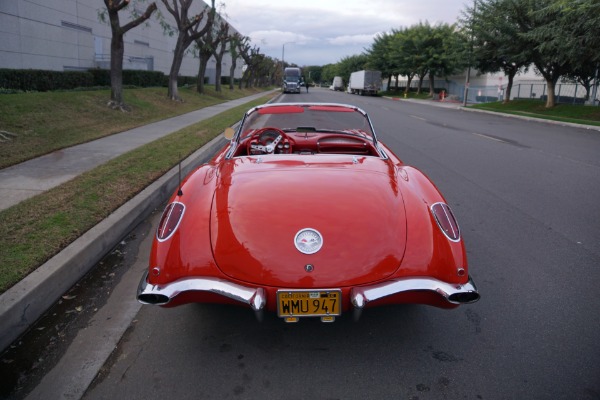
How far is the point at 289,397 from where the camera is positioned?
2.42 m

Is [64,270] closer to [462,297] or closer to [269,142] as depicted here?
[269,142]

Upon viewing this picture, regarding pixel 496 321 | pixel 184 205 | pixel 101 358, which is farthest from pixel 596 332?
pixel 101 358

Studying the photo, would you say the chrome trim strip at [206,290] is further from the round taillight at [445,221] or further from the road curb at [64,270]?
the round taillight at [445,221]

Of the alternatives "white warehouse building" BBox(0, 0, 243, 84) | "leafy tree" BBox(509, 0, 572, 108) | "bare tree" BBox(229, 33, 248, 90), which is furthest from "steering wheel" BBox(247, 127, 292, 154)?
"bare tree" BBox(229, 33, 248, 90)

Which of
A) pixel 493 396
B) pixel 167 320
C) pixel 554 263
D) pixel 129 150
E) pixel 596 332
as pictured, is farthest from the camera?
pixel 129 150

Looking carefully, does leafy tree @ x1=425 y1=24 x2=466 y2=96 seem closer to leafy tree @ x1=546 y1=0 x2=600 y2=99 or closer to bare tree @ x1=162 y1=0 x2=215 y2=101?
leafy tree @ x1=546 y1=0 x2=600 y2=99

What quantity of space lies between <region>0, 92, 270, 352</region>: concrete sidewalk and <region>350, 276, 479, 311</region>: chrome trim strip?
2187mm

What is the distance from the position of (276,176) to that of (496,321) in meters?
1.82

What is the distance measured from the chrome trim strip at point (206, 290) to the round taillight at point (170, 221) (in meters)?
0.36

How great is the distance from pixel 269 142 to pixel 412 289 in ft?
7.59

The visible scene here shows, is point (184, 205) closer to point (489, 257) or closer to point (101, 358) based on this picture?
point (101, 358)

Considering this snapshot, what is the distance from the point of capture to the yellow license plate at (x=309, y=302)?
2.53 metres

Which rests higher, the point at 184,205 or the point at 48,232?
the point at 184,205

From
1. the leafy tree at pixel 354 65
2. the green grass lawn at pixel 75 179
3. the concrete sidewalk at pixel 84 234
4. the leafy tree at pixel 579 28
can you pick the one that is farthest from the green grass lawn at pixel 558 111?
the leafy tree at pixel 354 65
